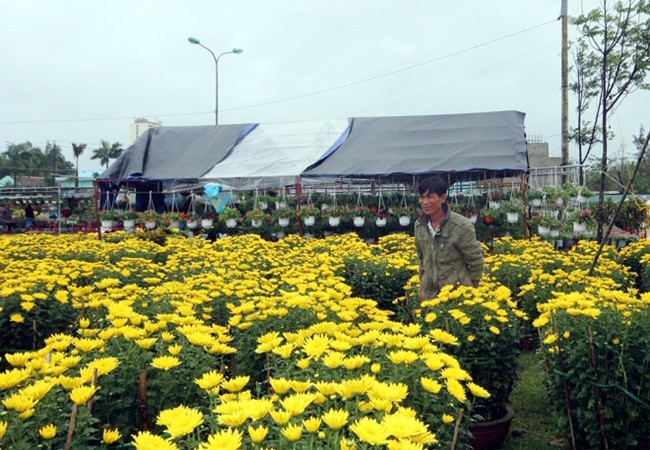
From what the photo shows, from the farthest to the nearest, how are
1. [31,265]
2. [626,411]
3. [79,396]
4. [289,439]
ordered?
[31,265] → [626,411] → [79,396] → [289,439]

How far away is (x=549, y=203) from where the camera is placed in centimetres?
1282

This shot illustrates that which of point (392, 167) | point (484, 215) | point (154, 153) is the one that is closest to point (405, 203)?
point (392, 167)

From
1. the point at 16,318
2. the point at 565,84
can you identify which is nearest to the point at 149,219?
the point at 16,318

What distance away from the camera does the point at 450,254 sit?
4.74 m

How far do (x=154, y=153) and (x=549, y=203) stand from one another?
37.8 feet

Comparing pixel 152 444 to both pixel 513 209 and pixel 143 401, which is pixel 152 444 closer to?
pixel 143 401

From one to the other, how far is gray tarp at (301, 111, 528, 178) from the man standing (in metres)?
8.77

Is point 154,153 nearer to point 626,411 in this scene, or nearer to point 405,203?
point 405,203

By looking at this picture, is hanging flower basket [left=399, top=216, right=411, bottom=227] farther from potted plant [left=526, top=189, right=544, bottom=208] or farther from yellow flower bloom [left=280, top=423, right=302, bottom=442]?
yellow flower bloom [left=280, top=423, right=302, bottom=442]

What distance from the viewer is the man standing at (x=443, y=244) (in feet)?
15.2

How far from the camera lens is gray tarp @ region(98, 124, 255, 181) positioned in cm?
1642

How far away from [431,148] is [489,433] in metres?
11.3

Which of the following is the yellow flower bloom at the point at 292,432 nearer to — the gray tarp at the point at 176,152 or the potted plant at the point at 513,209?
the potted plant at the point at 513,209

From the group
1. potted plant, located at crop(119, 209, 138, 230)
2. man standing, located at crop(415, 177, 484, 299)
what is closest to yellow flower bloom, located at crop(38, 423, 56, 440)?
man standing, located at crop(415, 177, 484, 299)
